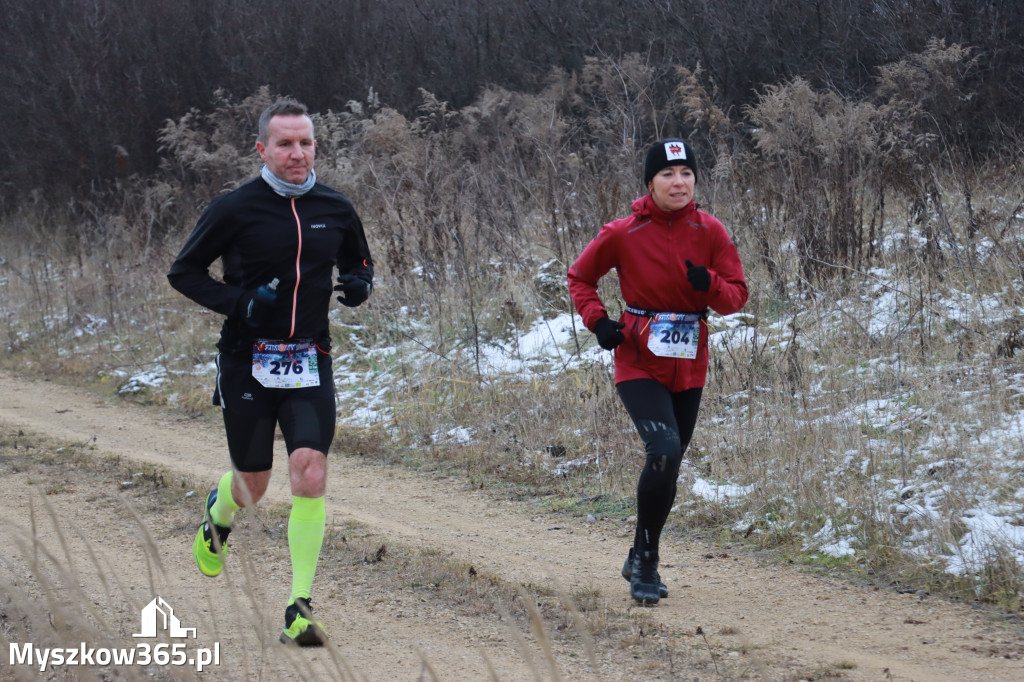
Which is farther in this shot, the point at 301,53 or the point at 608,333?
the point at 301,53

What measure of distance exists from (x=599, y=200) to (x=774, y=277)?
1.82 metres

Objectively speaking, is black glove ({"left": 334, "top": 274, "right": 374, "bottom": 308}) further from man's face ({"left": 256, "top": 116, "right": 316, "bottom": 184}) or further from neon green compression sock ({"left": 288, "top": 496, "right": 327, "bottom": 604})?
neon green compression sock ({"left": 288, "top": 496, "right": 327, "bottom": 604})

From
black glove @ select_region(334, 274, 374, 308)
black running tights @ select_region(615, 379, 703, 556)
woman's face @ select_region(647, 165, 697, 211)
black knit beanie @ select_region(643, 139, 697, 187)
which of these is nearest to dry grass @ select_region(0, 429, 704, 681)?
black running tights @ select_region(615, 379, 703, 556)

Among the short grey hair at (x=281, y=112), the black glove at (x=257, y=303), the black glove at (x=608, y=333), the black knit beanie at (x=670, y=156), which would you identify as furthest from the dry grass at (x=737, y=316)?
the short grey hair at (x=281, y=112)

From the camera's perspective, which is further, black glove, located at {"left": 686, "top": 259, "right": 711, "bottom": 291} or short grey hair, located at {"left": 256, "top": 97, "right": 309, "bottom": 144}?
black glove, located at {"left": 686, "top": 259, "right": 711, "bottom": 291}

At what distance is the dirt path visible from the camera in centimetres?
392

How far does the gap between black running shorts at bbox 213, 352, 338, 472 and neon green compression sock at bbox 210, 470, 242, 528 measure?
0.64 ft

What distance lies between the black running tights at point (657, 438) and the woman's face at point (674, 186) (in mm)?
802

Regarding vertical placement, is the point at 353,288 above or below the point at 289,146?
below

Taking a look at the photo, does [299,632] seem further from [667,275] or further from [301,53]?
[301,53]

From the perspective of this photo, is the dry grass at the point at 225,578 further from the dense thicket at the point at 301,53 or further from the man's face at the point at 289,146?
the dense thicket at the point at 301,53

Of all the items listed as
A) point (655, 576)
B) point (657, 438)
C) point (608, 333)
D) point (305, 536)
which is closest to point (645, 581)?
point (655, 576)

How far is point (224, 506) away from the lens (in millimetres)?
4406

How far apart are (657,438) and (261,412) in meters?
1.71
